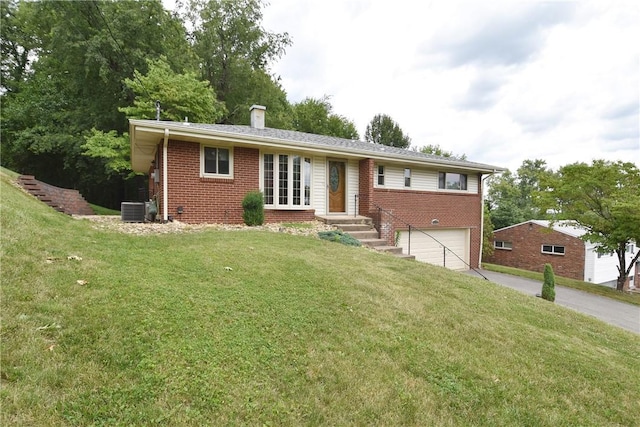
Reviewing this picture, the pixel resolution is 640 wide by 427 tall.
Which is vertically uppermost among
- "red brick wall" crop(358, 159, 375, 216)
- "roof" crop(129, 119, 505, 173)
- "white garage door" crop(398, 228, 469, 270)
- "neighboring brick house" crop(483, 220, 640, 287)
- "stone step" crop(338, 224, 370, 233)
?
"roof" crop(129, 119, 505, 173)

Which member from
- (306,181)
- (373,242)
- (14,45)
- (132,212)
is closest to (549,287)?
(373,242)

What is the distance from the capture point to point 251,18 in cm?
2295

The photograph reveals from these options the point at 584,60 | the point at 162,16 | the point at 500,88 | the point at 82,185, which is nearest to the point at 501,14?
the point at 584,60

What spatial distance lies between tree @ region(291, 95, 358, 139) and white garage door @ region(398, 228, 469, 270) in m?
19.6

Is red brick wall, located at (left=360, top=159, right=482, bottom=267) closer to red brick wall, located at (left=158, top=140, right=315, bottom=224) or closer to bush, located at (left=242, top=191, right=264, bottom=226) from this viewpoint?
red brick wall, located at (left=158, top=140, right=315, bottom=224)

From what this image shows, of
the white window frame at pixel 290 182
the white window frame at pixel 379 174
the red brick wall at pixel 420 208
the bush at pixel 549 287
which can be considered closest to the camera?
the bush at pixel 549 287

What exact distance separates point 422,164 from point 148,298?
11.0m

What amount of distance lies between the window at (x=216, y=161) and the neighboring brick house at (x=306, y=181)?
0.03 metres

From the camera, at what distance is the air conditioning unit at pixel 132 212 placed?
37.9 feet

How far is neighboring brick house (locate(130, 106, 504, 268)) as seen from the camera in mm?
8938

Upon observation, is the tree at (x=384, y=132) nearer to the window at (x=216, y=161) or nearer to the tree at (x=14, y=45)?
the window at (x=216, y=161)

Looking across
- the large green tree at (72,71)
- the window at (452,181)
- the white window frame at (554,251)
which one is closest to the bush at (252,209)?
the window at (452,181)

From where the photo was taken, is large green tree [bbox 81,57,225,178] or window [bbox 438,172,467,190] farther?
large green tree [bbox 81,57,225,178]

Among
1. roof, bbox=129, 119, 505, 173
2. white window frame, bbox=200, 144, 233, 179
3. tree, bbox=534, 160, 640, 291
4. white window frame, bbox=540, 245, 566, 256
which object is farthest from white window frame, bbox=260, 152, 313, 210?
white window frame, bbox=540, 245, 566, 256
